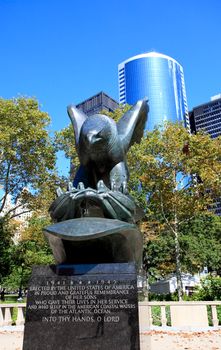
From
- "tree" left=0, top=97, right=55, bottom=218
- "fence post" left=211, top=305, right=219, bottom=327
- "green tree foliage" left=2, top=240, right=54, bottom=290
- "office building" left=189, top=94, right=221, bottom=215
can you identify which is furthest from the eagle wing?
"office building" left=189, top=94, right=221, bottom=215

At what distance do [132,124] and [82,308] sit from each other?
168 inches

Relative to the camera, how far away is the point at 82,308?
14.6 ft

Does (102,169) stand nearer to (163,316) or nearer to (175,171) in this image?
A: (163,316)

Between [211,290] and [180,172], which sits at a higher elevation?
[180,172]

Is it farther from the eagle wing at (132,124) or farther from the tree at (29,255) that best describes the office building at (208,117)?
the eagle wing at (132,124)

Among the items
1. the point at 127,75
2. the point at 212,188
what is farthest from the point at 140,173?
the point at 127,75

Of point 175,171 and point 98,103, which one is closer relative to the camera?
point 175,171

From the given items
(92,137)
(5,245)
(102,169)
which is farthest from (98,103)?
(92,137)

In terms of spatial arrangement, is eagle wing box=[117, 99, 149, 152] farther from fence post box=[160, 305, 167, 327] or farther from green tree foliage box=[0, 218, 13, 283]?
green tree foliage box=[0, 218, 13, 283]

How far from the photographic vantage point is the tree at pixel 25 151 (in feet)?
61.9

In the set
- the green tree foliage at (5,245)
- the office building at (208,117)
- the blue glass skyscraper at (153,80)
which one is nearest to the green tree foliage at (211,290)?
the green tree foliage at (5,245)

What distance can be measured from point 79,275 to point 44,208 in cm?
1614

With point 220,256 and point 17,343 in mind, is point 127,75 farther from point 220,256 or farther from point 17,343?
point 17,343

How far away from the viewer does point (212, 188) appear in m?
20.2
